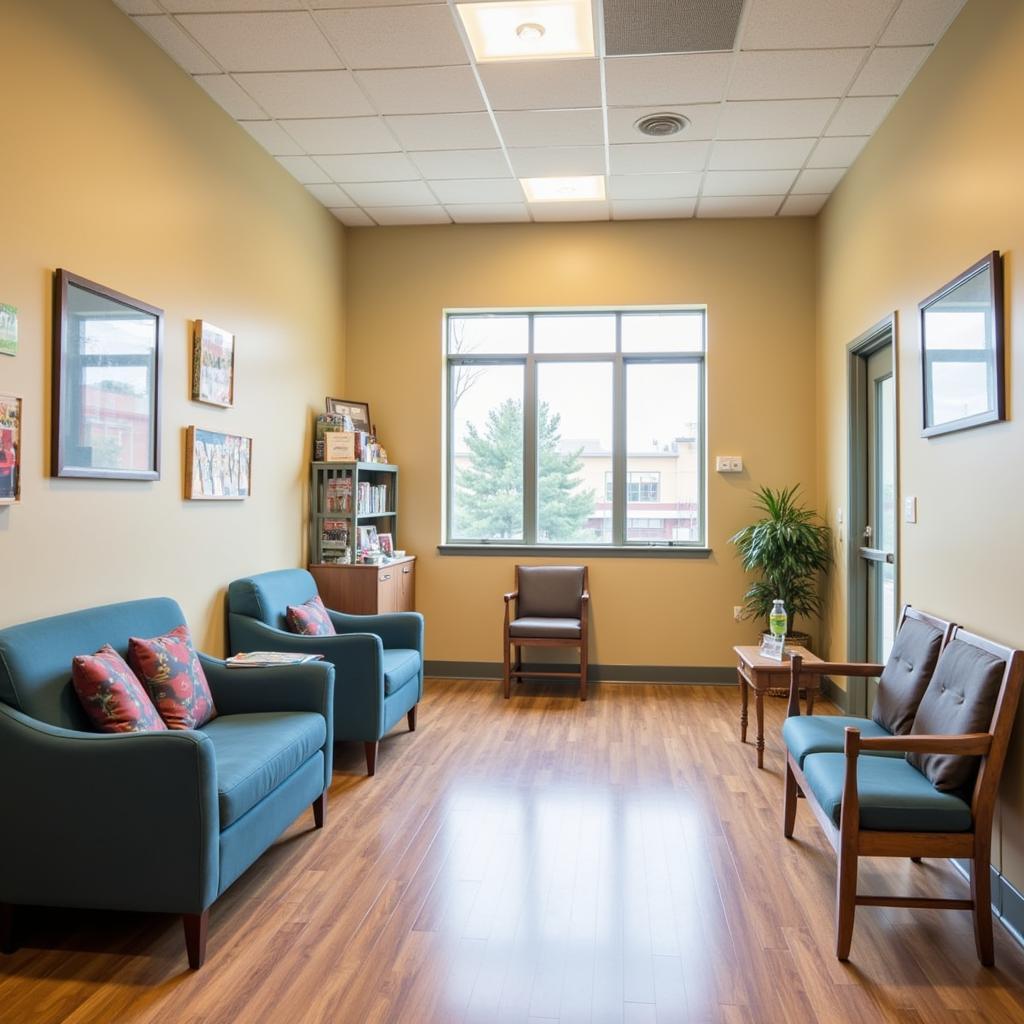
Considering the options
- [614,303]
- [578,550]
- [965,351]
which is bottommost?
[578,550]

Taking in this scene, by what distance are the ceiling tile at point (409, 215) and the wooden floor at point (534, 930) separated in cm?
371

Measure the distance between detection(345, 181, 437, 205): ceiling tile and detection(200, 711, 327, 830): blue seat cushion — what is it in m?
3.38

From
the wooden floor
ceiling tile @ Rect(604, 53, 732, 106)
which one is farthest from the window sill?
ceiling tile @ Rect(604, 53, 732, 106)

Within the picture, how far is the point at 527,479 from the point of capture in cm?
575

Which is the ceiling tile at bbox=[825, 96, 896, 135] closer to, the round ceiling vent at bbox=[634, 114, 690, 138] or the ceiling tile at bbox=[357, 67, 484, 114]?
the round ceiling vent at bbox=[634, 114, 690, 138]

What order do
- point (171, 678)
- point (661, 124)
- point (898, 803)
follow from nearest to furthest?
point (898, 803)
point (171, 678)
point (661, 124)

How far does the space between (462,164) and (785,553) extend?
10.0 ft

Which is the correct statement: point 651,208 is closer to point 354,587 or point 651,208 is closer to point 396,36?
point 396,36

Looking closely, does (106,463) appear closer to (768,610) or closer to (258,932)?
(258,932)

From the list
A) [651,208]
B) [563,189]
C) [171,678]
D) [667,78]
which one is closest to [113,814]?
[171,678]

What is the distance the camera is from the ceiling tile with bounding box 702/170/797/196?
4668 millimetres

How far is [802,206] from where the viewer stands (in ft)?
17.1

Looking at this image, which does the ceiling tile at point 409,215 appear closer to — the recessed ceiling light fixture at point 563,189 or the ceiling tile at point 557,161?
the recessed ceiling light fixture at point 563,189

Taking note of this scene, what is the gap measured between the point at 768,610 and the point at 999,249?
2971mm
